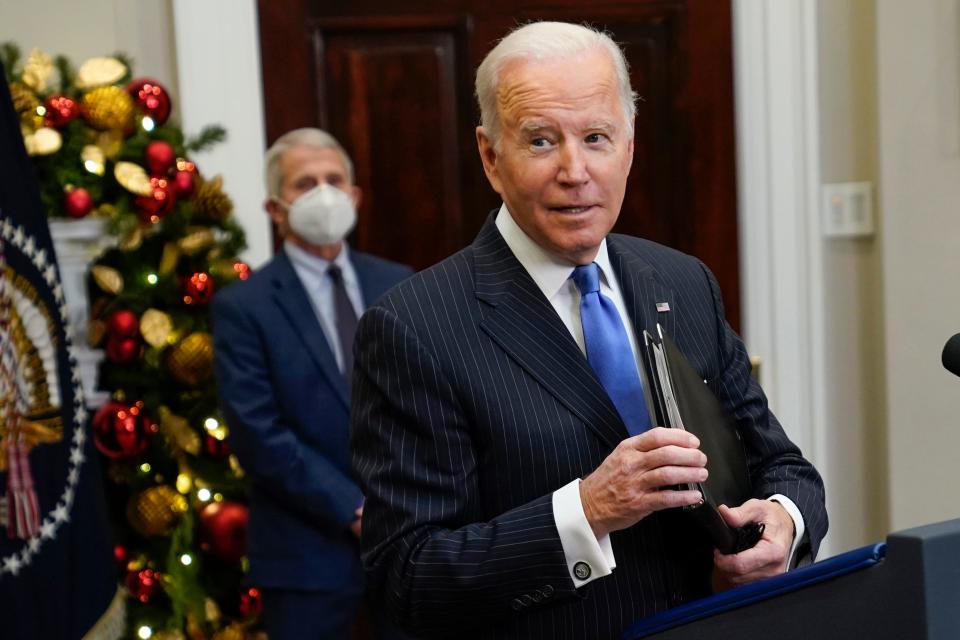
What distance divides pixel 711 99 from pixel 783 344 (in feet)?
2.49

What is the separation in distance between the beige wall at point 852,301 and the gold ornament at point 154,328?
1.89 metres

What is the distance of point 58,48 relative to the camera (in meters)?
3.62

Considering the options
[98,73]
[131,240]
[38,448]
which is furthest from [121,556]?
[98,73]

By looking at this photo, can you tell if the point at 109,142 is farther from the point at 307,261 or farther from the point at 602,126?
the point at 602,126

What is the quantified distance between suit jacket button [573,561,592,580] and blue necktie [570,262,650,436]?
0.60 ft

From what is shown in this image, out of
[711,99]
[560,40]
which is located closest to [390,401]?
[560,40]

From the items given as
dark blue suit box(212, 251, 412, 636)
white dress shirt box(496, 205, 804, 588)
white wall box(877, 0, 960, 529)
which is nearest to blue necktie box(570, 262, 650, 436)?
white dress shirt box(496, 205, 804, 588)

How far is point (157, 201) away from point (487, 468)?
2041mm

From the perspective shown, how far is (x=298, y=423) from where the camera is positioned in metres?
2.96

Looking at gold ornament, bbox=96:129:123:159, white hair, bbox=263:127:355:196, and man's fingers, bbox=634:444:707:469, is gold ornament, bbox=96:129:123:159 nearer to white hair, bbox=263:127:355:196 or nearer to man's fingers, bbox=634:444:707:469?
white hair, bbox=263:127:355:196

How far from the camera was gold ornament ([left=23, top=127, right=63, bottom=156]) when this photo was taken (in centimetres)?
321

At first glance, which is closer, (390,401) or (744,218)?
(390,401)

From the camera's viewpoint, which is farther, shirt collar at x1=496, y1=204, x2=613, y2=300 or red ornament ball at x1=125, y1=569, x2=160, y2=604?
red ornament ball at x1=125, y1=569, x2=160, y2=604

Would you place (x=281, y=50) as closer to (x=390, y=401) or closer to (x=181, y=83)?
(x=181, y=83)
